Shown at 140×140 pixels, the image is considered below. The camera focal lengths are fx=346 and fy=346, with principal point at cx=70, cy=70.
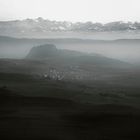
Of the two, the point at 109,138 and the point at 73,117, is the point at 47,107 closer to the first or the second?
the point at 73,117

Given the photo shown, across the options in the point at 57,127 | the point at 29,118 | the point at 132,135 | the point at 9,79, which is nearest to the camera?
the point at 132,135

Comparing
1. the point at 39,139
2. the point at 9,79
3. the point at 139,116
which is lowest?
the point at 9,79

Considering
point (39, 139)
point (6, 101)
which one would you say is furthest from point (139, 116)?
point (6, 101)

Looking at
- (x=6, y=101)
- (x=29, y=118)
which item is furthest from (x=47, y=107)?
(x=29, y=118)

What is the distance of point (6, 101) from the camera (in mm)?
64500

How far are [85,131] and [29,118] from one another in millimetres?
9537

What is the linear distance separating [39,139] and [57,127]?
608 cm

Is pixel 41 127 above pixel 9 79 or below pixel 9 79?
above

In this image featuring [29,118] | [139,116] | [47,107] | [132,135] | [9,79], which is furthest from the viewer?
[9,79]

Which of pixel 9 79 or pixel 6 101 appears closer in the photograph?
pixel 6 101

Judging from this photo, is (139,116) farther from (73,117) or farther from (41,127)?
(41,127)

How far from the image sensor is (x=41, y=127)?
4297 centimetres

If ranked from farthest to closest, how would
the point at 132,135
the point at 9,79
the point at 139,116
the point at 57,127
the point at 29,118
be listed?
1. the point at 9,79
2. the point at 139,116
3. the point at 29,118
4. the point at 57,127
5. the point at 132,135

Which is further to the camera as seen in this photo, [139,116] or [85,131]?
[139,116]
